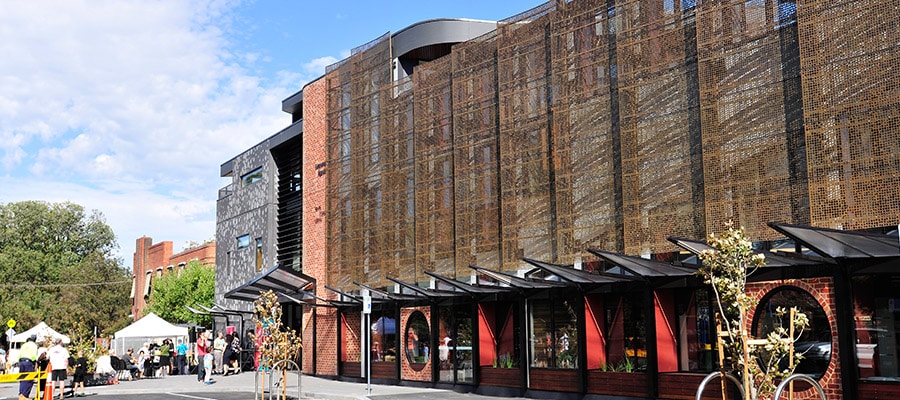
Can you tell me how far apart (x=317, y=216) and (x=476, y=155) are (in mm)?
10131

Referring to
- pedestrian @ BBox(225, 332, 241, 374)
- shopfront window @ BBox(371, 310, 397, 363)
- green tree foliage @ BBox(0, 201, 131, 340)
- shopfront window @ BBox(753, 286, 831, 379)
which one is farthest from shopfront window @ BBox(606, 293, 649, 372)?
green tree foliage @ BBox(0, 201, 131, 340)

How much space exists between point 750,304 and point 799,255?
223 inches

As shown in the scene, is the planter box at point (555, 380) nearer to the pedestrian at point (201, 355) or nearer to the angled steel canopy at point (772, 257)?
the angled steel canopy at point (772, 257)

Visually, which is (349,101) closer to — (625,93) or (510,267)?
(510,267)

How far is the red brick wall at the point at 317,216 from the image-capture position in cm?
3177

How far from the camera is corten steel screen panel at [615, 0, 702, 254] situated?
18.6 meters

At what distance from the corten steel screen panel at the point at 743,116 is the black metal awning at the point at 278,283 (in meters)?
16.6

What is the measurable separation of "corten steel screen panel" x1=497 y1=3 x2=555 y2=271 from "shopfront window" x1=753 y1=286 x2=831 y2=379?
5.82 metres

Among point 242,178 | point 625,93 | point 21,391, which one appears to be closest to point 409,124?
point 625,93

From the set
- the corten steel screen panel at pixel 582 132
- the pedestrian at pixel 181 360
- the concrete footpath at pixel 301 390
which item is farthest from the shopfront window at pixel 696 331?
the pedestrian at pixel 181 360

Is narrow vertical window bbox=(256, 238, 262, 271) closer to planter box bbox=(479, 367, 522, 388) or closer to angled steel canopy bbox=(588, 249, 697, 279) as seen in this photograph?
planter box bbox=(479, 367, 522, 388)

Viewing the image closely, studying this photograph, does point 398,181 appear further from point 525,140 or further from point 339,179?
point 525,140

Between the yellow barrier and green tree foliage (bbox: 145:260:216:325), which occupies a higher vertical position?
green tree foliage (bbox: 145:260:216:325)

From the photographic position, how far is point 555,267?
19.3m
